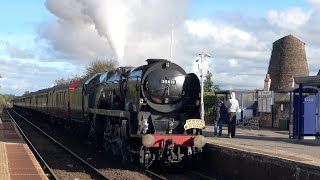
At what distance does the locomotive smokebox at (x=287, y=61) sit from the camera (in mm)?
51263

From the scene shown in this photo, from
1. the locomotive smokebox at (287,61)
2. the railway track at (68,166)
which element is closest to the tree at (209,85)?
the locomotive smokebox at (287,61)

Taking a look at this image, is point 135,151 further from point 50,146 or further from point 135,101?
point 50,146

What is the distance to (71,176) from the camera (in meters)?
12.5

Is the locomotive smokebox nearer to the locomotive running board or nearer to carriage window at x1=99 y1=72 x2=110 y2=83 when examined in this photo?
carriage window at x1=99 y1=72 x2=110 y2=83

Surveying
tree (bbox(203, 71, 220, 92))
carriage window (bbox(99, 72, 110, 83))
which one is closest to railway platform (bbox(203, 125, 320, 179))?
carriage window (bbox(99, 72, 110, 83))

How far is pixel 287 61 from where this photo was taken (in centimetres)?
5166

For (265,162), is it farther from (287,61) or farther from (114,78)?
(287,61)

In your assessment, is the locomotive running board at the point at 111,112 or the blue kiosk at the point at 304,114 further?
the blue kiosk at the point at 304,114

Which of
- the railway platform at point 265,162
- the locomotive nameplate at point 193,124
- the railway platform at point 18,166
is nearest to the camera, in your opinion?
the railway platform at point 265,162

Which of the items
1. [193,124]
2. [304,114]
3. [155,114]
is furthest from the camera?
[304,114]

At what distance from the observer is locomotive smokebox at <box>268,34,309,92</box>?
51263 millimetres

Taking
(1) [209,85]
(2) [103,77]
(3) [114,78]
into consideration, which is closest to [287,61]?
(1) [209,85]

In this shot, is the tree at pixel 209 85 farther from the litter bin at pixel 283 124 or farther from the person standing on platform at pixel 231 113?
the person standing on platform at pixel 231 113

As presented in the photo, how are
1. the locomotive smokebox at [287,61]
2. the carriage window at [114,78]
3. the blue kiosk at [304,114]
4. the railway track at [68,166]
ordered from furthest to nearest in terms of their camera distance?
→ the locomotive smokebox at [287,61] < the blue kiosk at [304,114] < the carriage window at [114,78] < the railway track at [68,166]
